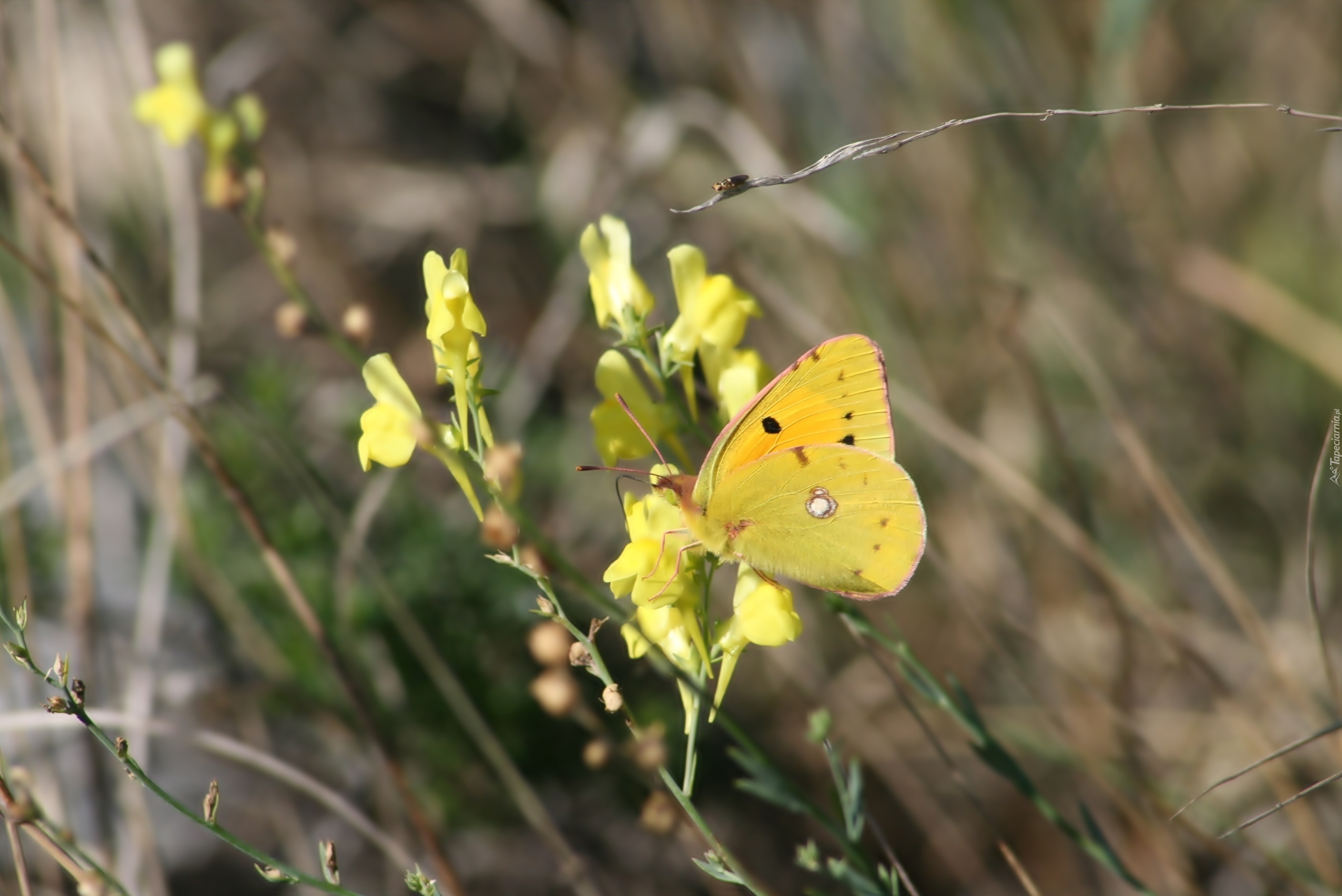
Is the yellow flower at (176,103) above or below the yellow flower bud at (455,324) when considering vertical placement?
above

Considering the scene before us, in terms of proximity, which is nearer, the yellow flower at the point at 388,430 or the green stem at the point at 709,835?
the green stem at the point at 709,835

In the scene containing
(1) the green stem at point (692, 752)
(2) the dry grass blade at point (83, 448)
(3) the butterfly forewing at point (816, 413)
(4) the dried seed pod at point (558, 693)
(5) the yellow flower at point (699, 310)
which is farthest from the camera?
(2) the dry grass blade at point (83, 448)

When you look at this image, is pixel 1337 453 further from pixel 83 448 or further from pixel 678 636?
pixel 83 448

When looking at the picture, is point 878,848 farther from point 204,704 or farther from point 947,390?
point 204,704

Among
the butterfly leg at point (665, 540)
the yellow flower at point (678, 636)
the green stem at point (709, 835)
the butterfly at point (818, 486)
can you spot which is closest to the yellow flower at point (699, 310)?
the butterfly at point (818, 486)

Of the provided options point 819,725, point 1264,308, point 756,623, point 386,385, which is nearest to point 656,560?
point 756,623

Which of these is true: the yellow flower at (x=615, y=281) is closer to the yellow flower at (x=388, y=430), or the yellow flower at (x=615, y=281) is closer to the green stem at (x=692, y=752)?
the yellow flower at (x=388, y=430)

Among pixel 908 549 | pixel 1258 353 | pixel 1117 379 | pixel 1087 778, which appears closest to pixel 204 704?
pixel 908 549
